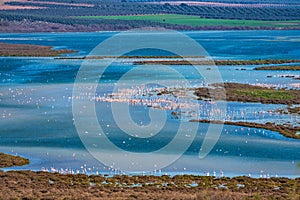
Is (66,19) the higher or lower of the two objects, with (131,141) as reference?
higher

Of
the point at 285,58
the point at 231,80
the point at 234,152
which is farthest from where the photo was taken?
the point at 285,58

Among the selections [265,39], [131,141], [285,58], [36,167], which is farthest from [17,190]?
[265,39]

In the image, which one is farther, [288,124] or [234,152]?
[288,124]

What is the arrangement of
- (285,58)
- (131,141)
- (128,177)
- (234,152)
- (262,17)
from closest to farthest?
(128,177)
(234,152)
(131,141)
(285,58)
(262,17)

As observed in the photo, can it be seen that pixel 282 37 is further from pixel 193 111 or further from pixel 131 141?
pixel 131 141

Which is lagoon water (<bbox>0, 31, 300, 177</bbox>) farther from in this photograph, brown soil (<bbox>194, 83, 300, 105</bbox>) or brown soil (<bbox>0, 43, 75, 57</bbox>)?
brown soil (<bbox>0, 43, 75, 57</bbox>)

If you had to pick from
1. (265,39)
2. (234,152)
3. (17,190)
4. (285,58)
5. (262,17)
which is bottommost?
(17,190)
